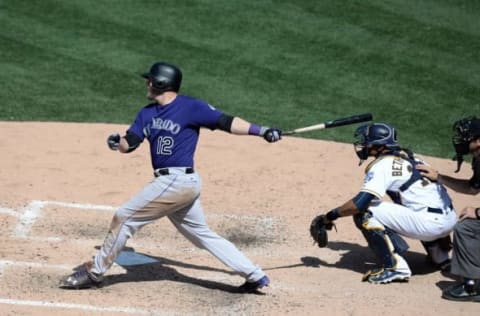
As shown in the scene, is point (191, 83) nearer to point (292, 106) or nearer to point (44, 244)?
point (292, 106)

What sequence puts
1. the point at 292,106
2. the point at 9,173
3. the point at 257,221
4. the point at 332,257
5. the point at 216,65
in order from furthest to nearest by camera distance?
the point at 216,65
the point at 292,106
the point at 9,173
the point at 257,221
the point at 332,257

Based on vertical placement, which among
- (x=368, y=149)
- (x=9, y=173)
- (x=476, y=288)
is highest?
(x=368, y=149)

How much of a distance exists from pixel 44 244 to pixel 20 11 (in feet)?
24.4

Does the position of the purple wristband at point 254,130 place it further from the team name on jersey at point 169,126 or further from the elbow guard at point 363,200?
the elbow guard at point 363,200

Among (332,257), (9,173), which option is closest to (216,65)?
(9,173)

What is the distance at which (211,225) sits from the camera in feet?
28.5

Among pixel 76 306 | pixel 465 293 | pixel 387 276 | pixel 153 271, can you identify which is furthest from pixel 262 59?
pixel 76 306

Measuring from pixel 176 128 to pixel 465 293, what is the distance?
2612mm

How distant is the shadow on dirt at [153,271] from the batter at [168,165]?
32 cm

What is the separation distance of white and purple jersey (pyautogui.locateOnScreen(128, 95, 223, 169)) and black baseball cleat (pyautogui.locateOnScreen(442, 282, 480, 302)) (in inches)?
90.6

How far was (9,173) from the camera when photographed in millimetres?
9516

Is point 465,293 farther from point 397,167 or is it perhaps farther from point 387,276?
point 397,167

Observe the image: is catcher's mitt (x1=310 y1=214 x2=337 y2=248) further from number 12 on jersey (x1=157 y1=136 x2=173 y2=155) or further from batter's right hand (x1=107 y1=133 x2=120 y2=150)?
batter's right hand (x1=107 y1=133 x2=120 y2=150)

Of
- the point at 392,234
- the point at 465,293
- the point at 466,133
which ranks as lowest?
the point at 465,293
